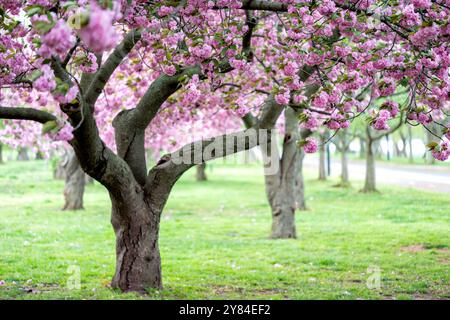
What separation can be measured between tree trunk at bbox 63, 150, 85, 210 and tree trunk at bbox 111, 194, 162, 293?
12694 millimetres

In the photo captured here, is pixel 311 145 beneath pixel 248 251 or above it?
above

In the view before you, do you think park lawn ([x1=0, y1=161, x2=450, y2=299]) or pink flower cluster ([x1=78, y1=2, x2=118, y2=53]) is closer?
pink flower cluster ([x1=78, y1=2, x2=118, y2=53])

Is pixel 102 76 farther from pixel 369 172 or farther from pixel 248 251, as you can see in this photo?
pixel 369 172

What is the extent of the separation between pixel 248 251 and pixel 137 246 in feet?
15.2

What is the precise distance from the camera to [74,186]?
2025 centimetres

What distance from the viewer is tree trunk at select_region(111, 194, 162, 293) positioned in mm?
7602

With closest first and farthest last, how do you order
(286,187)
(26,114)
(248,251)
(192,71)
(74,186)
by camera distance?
1. (26,114)
2. (192,71)
3. (248,251)
4. (286,187)
5. (74,186)

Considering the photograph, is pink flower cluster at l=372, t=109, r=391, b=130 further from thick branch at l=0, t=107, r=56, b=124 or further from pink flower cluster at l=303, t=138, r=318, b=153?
thick branch at l=0, t=107, r=56, b=124

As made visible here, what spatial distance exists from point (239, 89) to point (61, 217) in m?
9.54

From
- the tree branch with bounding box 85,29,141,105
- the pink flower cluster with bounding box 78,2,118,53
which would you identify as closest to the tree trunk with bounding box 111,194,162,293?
the tree branch with bounding box 85,29,141,105

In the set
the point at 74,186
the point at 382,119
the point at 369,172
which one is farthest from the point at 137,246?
the point at 369,172

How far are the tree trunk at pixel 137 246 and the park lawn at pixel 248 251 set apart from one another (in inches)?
11.3

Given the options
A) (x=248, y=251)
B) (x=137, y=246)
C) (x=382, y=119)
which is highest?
(x=382, y=119)

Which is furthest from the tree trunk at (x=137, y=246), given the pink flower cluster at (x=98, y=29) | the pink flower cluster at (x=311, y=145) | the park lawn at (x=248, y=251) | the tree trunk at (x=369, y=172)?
the tree trunk at (x=369, y=172)
